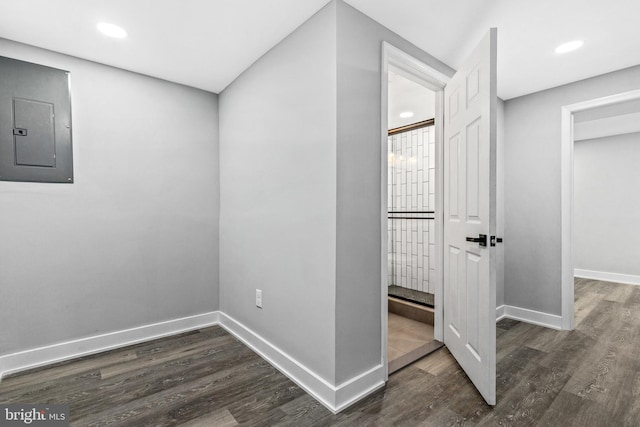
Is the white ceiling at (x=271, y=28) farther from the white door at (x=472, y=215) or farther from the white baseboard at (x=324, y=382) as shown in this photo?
the white baseboard at (x=324, y=382)

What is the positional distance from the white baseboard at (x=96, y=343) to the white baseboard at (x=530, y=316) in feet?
10.0

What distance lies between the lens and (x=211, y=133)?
3004 millimetres

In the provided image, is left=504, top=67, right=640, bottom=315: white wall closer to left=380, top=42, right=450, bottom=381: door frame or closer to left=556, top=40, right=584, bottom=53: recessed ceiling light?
left=556, top=40, right=584, bottom=53: recessed ceiling light

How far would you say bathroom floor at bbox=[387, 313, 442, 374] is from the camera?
7.33 feet

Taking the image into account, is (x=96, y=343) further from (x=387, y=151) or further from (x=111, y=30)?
(x=387, y=151)

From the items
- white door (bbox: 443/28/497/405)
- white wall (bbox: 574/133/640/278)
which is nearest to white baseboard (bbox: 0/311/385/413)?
white door (bbox: 443/28/497/405)

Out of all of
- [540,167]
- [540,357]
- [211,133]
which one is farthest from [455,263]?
[211,133]

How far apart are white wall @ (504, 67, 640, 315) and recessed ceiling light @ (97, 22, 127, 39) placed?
3.63 meters

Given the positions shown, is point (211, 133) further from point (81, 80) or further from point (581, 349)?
point (581, 349)

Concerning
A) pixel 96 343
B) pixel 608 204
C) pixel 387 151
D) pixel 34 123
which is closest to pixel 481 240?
pixel 387 151

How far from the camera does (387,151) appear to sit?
1.96 m

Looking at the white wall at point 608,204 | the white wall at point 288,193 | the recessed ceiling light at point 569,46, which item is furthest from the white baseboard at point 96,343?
the white wall at point 608,204

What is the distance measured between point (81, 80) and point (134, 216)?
3.67ft

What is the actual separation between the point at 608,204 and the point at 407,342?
497 cm
